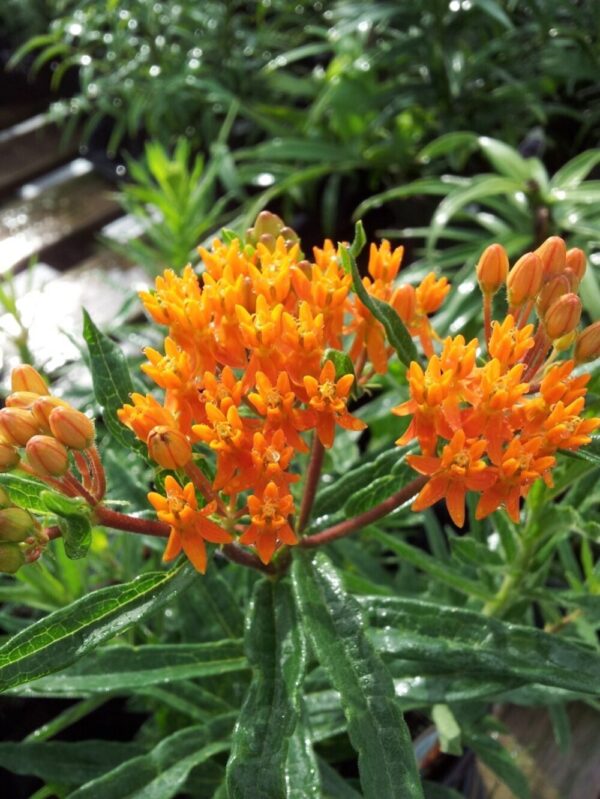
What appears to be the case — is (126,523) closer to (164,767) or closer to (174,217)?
(164,767)

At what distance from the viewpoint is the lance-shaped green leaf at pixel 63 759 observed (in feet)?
2.94

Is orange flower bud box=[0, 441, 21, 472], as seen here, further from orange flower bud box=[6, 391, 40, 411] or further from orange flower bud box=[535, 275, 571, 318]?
orange flower bud box=[535, 275, 571, 318]

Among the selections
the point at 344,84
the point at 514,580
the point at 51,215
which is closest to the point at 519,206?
the point at 344,84

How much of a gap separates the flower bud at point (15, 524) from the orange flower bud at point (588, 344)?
1.50 ft

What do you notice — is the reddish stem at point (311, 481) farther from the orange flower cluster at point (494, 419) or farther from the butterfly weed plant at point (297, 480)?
the orange flower cluster at point (494, 419)

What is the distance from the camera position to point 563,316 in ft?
2.05

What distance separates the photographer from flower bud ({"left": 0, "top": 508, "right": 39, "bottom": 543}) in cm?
57

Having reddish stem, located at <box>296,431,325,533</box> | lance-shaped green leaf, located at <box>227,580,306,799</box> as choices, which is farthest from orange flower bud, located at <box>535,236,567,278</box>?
lance-shaped green leaf, located at <box>227,580,306,799</box>

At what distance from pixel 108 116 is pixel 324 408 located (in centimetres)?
219

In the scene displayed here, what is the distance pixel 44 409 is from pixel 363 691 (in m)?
0.33

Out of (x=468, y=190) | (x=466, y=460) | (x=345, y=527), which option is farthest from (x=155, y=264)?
(x=466, y=460)

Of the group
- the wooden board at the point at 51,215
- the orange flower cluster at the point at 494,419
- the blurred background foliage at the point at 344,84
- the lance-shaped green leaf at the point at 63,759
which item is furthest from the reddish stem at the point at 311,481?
the wooden board at the point at 51,215

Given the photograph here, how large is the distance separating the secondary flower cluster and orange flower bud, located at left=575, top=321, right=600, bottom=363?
0.18m

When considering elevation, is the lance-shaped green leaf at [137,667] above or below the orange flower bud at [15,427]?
below
